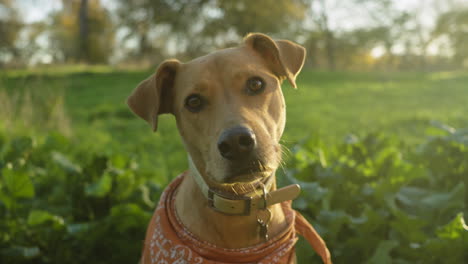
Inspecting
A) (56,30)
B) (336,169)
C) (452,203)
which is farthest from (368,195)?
(56,30)

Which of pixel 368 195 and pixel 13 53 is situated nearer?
pixel 368 195

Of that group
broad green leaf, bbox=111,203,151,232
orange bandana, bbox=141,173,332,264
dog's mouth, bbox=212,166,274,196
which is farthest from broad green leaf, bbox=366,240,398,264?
broad green leaf, bbox=111,203,151,232

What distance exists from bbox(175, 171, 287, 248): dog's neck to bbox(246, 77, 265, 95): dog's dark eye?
733 mm

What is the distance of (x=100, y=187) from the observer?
386 centimetres

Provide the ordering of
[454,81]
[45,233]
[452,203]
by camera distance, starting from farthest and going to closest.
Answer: [454,81] < [45,233] < [452,203]

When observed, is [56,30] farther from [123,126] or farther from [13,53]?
[123,126]

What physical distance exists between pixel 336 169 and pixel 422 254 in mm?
1128

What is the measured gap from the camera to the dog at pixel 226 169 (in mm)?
2369

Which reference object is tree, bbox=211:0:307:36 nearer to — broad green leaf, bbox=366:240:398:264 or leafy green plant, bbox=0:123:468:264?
leafy green plant, bbox=0:123:468:264

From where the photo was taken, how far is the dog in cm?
237

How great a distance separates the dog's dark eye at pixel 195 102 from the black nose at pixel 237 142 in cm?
51

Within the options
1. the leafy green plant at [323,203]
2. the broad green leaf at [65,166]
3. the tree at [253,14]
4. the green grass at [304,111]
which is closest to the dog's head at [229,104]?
the leafy green plant at [323,203]

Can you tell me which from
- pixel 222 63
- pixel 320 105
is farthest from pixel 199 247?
pixel 320 105

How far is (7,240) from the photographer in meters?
3.70
